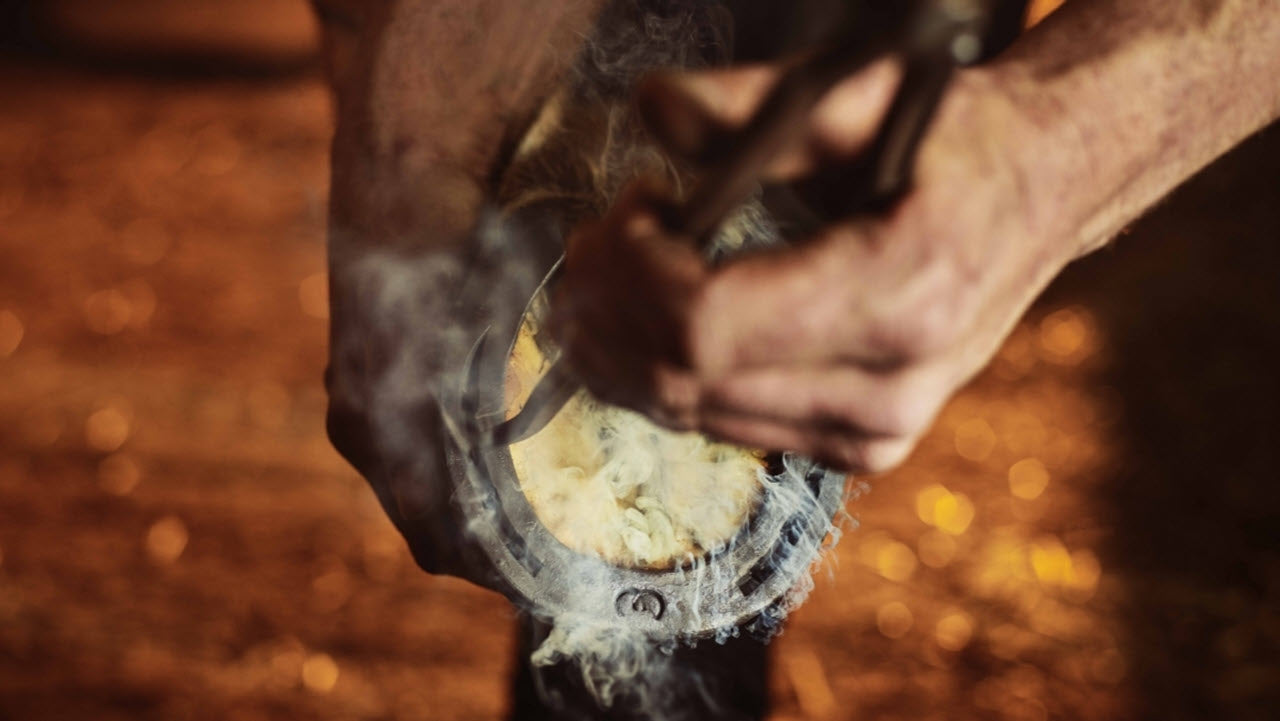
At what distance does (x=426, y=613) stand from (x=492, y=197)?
1438 millimetres

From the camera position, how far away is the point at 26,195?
3086 millimetres

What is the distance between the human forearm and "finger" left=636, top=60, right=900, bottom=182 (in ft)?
0.43

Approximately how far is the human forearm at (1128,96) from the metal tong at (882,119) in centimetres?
12

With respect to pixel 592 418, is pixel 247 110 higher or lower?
lower

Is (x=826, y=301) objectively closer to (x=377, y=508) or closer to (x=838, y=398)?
(x=838, y=398)

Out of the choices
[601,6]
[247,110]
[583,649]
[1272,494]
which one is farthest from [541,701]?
[247,110]

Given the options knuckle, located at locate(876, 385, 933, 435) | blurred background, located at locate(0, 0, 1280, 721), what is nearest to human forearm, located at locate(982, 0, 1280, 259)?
knuckle, located at locate(876, 385, 933, 435)

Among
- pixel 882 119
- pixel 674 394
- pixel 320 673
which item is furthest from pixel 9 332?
pixel 882 119

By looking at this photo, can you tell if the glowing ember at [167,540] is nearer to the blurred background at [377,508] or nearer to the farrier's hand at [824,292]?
the blurred background at [377,508]

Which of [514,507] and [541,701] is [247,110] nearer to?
[541,701]

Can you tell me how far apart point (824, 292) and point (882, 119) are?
96 mm

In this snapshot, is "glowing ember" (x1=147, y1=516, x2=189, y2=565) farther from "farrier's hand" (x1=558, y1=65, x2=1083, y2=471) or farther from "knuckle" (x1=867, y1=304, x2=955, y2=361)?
"knuckle" (x1=867, y1=304, x2=955, y2=361)

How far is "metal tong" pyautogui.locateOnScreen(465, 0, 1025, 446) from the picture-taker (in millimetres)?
395

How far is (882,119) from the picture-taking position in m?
0.47
